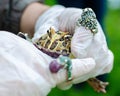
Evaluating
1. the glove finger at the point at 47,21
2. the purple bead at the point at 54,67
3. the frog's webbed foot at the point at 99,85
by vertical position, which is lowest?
the frog's webbed foot at the point at 99,85

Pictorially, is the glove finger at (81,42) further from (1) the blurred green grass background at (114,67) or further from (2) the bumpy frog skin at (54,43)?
(1) the blurred green grass background at (114,67)

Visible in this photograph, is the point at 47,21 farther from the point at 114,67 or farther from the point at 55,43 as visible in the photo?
the point at 114,67

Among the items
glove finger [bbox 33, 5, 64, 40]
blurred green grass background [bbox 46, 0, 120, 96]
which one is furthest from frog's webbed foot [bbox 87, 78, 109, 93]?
blurred green grass background [bbox 46, 0, 120, 96]

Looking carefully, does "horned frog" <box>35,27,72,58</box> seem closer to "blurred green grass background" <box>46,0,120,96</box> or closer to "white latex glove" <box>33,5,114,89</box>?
"white latex glove" <box>33,5,114,89</box>

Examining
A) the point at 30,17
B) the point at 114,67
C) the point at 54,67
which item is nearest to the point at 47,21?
the point at 30,17

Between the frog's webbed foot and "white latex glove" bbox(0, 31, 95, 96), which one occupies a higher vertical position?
"white latex glove" bbox(0, 31, 95, 96)

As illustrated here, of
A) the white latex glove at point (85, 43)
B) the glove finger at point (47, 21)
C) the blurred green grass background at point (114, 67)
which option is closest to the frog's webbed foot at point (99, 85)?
the white latex glove at point (85, 43)
